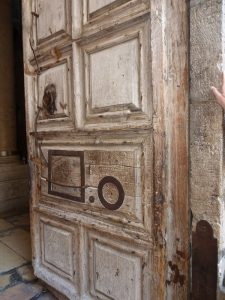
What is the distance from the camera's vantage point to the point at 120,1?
4.38ft

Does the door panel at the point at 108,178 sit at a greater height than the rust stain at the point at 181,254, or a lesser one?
greater

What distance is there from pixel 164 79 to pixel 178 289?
1072 millimetres

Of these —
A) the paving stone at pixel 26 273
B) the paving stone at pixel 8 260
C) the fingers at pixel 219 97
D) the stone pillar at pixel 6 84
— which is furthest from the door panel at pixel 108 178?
the stone pillar at pixel 6 84

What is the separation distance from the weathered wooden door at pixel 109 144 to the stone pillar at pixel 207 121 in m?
0.05

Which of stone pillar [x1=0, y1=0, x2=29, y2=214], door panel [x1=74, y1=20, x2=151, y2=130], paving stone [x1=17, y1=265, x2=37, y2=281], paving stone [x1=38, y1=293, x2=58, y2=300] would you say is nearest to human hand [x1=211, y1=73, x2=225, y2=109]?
door panel [x1=74, y1=20, x2=151, y2=130]

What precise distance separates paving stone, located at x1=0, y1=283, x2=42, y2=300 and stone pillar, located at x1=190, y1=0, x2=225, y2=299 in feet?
4.94

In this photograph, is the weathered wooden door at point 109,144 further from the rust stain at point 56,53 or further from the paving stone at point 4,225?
the paving stone at point 4,225

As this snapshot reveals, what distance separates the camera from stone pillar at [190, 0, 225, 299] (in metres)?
1.11

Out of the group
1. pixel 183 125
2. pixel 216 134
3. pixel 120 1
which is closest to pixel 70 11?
pixel 120 1

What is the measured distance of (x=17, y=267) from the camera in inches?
94.3

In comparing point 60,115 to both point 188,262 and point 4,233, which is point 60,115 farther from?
point 4,233

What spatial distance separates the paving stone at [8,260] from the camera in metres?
2.40

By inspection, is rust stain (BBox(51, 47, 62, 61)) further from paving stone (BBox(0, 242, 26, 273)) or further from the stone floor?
paving stone (BBox(0, 242, 26, 273))

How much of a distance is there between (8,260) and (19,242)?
41cm
